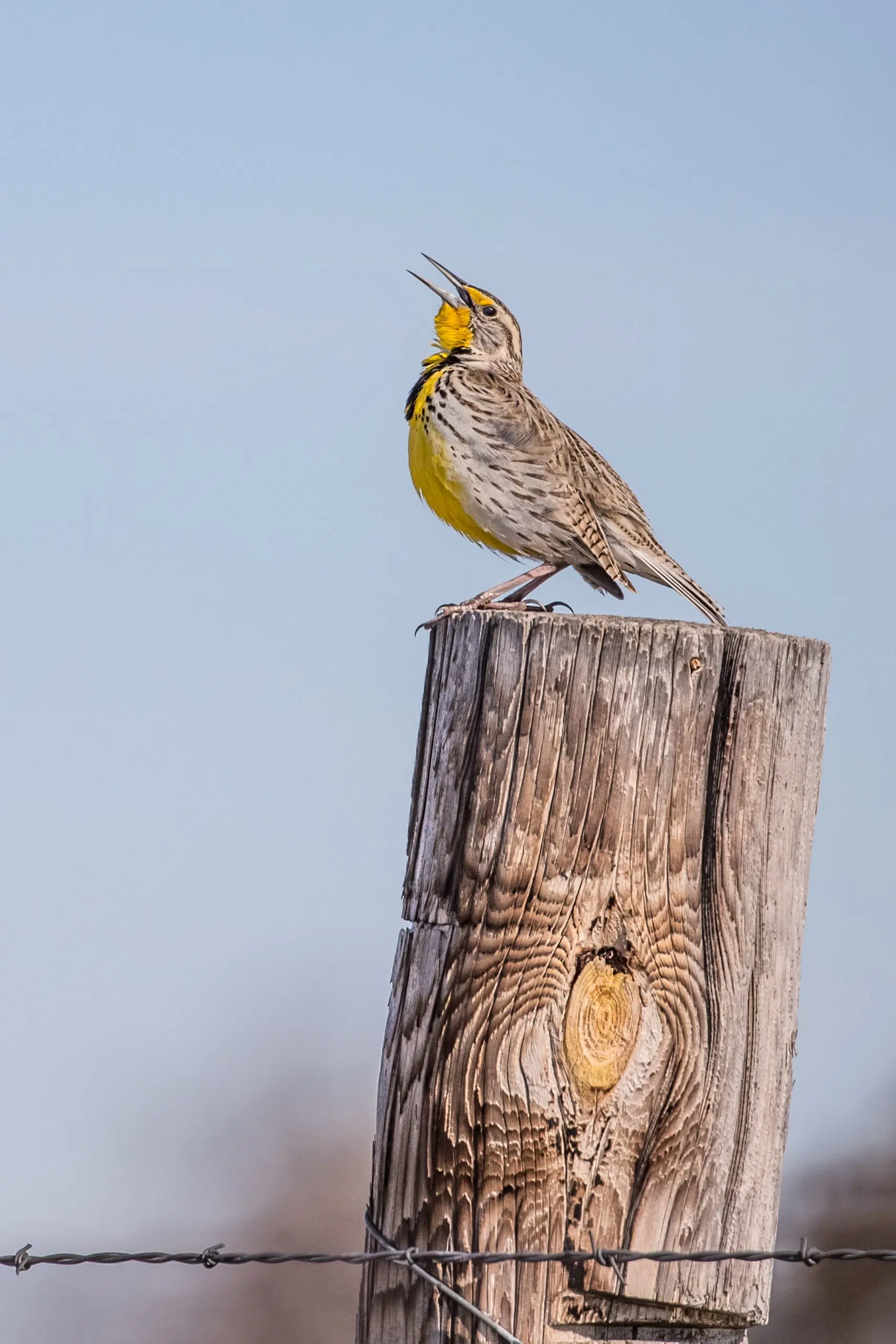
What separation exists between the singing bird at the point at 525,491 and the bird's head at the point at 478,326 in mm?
753

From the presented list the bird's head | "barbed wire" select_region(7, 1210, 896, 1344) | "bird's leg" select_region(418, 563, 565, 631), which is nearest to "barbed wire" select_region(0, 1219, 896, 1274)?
"barbed wire" select_region(7, 1210, 896, 1344)

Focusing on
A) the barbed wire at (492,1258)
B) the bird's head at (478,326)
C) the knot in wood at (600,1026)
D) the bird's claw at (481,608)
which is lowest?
the barbed wire at (492,1258)

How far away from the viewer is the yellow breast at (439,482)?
6.26 metres

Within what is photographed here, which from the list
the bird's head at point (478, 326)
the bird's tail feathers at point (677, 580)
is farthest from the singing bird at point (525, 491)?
the bird's head at point (478, 326)

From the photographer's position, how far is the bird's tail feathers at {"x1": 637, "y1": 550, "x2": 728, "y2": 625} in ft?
19.5

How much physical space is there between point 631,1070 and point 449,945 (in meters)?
0.45

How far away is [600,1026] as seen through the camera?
3074mm

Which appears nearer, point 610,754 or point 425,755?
point 610,754

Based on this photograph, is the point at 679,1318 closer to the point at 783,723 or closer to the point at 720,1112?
the point at 720,1112

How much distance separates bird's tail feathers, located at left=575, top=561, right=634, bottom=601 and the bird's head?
1582mm

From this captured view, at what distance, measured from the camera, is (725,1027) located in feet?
10.3

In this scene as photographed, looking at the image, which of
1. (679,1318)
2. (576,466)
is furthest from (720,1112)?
(576,466)

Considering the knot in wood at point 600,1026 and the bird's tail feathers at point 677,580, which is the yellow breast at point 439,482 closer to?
the bird's tail feathers at point 677,580

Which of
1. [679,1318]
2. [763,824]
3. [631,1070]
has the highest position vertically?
[763,824]
